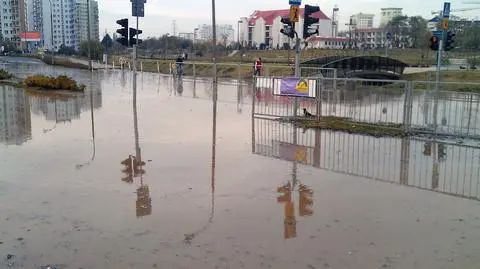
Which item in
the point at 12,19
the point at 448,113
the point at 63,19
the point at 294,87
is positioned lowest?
the point at 448,113

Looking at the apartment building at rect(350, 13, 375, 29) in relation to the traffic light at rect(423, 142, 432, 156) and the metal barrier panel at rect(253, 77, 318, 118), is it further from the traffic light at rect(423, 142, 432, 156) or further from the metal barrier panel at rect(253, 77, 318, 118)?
the traffic light at rect(423, 142, 432, 156)

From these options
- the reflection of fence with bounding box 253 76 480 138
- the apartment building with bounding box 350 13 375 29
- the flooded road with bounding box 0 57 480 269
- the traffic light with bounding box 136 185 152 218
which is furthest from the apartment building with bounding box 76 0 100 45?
the traffic light with bounding box 136 185 152 218

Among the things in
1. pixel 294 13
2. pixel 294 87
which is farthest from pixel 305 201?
pixel 294 13

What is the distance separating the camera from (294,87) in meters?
15.2

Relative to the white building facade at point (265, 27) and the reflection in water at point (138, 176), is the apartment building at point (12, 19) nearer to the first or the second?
the white building facade at point (265, 27)

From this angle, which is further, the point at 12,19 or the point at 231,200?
the point at 12,19

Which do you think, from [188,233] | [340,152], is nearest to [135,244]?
[188,233]

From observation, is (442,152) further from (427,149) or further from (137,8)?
(137,8)

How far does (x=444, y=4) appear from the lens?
1955 centimetres

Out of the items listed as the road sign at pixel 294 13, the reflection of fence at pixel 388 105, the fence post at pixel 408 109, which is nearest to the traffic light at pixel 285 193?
the reflection of fence at pixel 388 105

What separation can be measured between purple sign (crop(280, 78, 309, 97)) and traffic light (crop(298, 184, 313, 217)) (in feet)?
22.8

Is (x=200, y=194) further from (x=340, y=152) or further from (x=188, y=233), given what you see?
(x=340, y=152)

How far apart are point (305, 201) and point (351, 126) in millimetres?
6839

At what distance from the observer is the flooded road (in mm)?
5523
